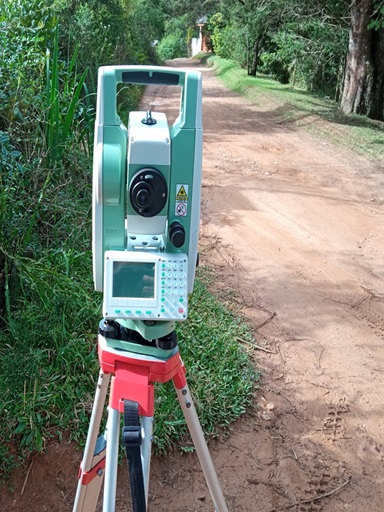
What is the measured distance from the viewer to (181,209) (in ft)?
4.99

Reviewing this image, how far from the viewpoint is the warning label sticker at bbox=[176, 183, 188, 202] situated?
4.93ft

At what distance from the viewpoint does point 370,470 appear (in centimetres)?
262

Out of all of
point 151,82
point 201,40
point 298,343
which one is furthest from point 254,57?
point 201,40

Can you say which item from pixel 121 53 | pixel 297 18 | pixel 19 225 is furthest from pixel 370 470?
pixel 297 18

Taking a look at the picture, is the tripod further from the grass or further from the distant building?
the distant building

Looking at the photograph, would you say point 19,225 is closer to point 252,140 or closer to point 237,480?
point 237,480

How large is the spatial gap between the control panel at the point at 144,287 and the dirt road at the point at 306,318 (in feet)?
4.76

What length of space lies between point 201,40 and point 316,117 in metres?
35.2

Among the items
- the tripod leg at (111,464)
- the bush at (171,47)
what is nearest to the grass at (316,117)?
the tripod leg at (111,464)

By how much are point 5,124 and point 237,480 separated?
2.80 meters

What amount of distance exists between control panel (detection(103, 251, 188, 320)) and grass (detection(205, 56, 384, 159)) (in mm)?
7508

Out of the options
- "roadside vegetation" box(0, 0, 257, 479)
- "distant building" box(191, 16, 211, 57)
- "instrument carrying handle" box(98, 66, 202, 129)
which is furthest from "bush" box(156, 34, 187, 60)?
"instrument carrying handle" box(98, 66, 202, 129)

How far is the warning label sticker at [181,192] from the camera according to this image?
150 centimetres

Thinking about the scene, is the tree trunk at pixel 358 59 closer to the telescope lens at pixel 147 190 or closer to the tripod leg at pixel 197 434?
the telescope lens at pixel 147 190
